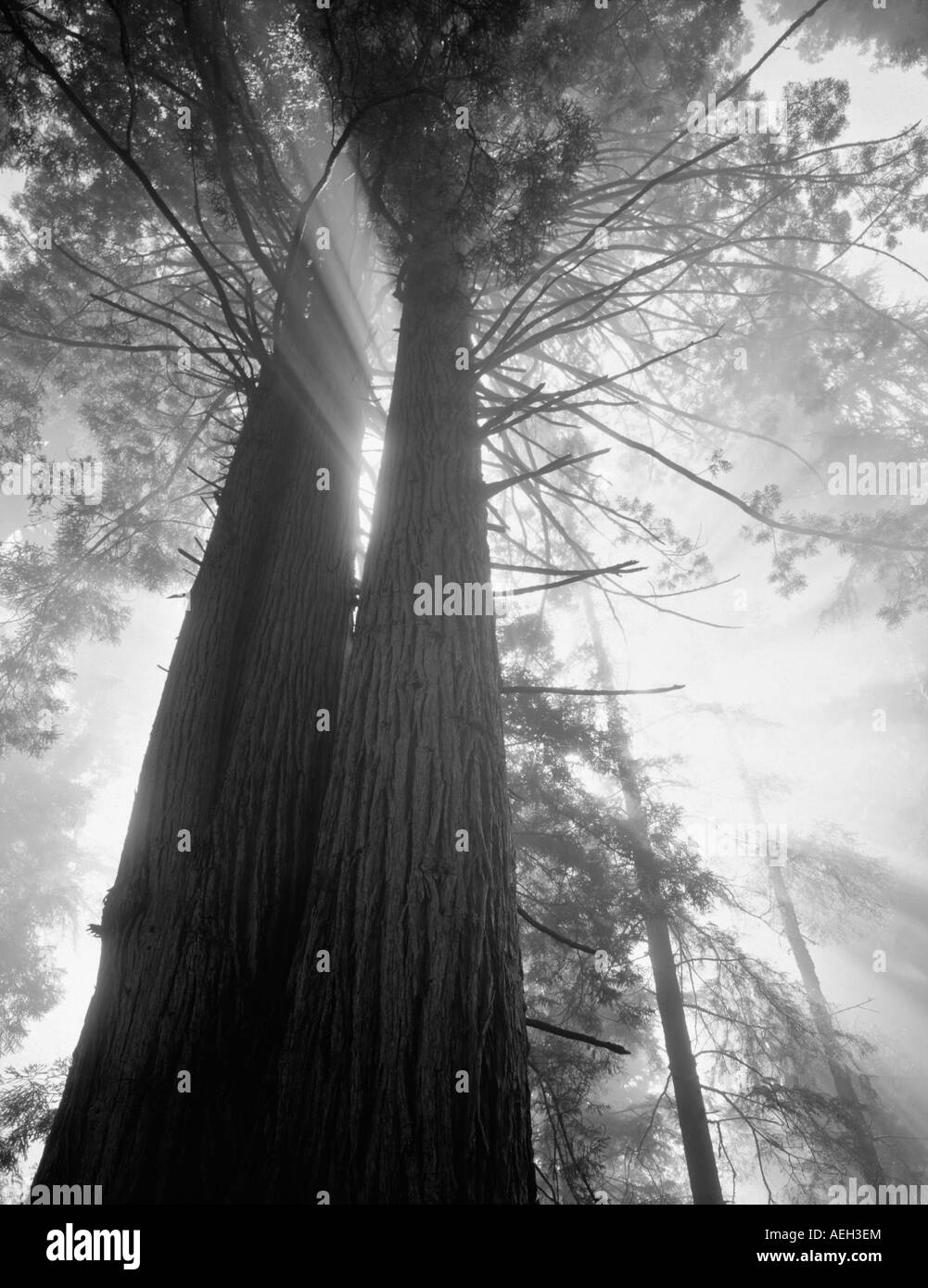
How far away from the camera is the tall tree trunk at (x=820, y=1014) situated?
258 inches

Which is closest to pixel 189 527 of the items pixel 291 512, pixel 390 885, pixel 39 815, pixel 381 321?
pixel 381 321

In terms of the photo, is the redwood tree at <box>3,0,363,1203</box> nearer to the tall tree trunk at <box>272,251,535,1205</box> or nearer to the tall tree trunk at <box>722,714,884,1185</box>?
the tall tree trunk at <box>272,251,535,1205</box>

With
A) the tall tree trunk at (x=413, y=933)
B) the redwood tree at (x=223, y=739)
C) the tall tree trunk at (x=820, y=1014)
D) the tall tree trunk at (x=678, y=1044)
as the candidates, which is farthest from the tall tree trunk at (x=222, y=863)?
the tall tree trunk at (x=820, y=1014)

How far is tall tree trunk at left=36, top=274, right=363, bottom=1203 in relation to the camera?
1.53 m

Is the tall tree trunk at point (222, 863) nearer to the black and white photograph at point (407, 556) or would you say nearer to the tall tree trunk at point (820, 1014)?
the black and white photograph at point (407, 556)

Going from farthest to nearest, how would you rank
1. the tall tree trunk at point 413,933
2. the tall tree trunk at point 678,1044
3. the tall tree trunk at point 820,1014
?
the tall tree trunk at point 820,1014, the tall tree trunk at point 678,1044, the tall tree trunk at point 413,933

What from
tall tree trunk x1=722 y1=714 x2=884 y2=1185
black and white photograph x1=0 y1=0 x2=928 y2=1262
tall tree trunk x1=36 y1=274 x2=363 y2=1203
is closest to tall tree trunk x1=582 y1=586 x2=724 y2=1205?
black and white photograph x1=0 y1=0 x2=928 y2=1262

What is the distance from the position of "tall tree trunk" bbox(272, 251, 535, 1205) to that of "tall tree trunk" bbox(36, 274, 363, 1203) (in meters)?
0.30

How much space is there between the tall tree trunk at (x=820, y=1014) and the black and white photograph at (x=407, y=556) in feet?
1.04

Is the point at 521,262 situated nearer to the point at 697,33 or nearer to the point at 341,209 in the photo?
the point at 341,209

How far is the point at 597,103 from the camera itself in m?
5.31

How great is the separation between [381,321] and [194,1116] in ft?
25.4

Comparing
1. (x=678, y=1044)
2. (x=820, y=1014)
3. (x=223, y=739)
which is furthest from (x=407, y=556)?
(x=820, y=1014)

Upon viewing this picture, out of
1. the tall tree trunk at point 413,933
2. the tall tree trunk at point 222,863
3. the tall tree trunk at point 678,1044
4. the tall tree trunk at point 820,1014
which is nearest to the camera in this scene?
the tall tree trunk at point 413,933
